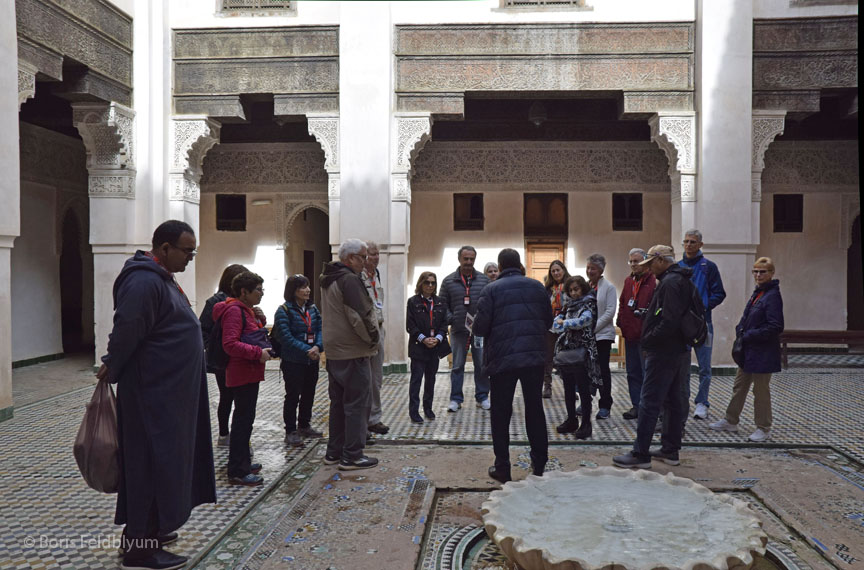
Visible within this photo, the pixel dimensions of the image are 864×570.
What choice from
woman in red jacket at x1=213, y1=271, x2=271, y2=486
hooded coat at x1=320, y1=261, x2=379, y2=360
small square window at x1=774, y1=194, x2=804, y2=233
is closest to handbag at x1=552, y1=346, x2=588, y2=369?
hooded coat at x1=320, y1=261, x2=379, y2=360

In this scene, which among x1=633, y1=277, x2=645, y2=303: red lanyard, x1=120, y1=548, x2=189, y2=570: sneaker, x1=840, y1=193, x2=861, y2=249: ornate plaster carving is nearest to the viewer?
x1=120, y1=548, x2=189, y2=570: sneaker

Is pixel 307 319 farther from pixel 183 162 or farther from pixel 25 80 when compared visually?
pixel 183 162

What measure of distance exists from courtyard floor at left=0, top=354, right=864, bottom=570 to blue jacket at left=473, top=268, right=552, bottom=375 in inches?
26.7

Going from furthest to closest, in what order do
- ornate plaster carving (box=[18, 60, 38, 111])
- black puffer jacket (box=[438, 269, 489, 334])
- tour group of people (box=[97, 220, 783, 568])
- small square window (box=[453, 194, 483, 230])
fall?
small square window (box=[453, 194, 483, 230]) < ornate plaster carving (box=[18, 60, 38, 111]) < black puffer jacket (box=[438, 269, 489, 334]) < tour group of people (box=[97, 220, 783, 568])

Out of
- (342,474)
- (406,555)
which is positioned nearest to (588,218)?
(342,474)

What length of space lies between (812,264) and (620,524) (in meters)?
8.16

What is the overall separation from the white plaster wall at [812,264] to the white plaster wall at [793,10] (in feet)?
8.65

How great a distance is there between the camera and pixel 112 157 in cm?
701

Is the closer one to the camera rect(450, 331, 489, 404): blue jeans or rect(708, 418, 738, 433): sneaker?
rect(708, 418, 738, 433): sneaker

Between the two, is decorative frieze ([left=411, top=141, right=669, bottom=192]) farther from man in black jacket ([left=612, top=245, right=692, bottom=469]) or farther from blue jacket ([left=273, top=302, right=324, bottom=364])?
man in black jacket ([left=612, top=245, right=692, bottom=469])

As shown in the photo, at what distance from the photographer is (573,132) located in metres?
9.15

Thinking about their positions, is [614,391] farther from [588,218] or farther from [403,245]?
[588,218]

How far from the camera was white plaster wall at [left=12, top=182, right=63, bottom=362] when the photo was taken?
7930 millimetres

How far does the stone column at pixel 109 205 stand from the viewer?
22.9ft
